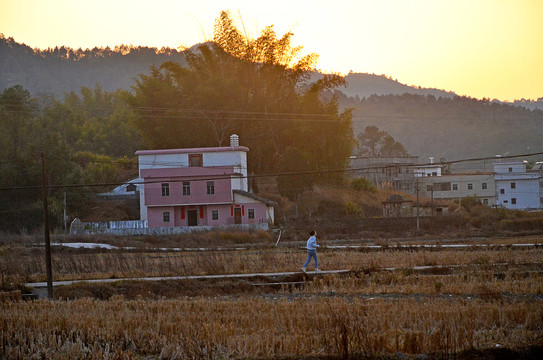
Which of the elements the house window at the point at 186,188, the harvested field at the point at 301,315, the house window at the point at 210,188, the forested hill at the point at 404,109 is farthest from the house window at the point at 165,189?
the forested hill at the point at 404,109

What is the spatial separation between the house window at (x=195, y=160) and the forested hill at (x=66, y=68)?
13003cm

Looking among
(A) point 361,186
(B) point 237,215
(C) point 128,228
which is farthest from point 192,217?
(A) point 361,186

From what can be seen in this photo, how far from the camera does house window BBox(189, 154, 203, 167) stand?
2007 inches

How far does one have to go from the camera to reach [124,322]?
14031 millimetres

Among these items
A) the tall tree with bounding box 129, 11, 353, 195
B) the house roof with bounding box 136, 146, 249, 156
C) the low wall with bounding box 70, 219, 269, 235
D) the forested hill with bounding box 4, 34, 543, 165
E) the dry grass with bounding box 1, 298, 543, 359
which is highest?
the forested hill with bounding box 4, 34, 543, 165

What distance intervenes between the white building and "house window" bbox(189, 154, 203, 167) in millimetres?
33259

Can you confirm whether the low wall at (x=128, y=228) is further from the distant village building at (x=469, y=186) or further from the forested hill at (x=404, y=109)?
the forested hill at (x=404, y=109)

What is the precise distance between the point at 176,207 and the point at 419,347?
1529 inches

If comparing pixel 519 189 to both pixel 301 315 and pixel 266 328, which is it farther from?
pixel 266 328

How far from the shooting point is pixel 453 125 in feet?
503

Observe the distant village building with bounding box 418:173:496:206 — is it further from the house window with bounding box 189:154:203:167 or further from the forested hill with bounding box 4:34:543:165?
the forested hill with bounding box 4:34:543:165

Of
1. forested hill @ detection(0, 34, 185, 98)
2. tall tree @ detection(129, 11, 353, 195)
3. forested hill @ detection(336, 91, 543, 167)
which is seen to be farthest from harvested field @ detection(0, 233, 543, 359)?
forested hill @ detection(0, 34, 185, 98)

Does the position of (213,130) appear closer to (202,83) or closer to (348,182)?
(202,83)

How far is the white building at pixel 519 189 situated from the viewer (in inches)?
2709
